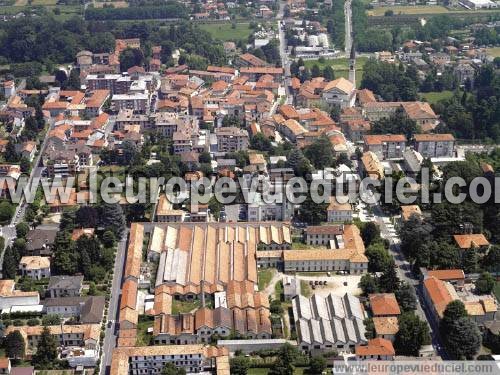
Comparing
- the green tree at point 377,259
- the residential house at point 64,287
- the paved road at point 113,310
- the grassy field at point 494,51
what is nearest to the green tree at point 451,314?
the green tree at point 377,259

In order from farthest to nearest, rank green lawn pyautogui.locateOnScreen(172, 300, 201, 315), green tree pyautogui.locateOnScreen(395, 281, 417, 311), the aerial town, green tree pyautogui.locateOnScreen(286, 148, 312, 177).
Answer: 1. green tree pyautogui.locateOnScreen(286, 148, 312, 177)
2. green lawn pyautogui.locateOnScreen(172, 300, 201, 315)
3. green tree pyautogui.locateOnScreen(395, 281, 417, 311)
4. the aerial town

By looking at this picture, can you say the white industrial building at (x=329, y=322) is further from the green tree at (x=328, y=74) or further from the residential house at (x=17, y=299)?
the green tree at (x=328, y=74)

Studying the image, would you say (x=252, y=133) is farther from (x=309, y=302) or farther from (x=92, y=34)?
(x=92, y=34)

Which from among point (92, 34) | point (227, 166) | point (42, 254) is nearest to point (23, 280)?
point (42, 254)

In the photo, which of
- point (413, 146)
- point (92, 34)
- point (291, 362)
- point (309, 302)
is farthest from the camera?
point (92, 34)

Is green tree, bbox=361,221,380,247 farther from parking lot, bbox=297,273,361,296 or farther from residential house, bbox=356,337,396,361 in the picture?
residential house, bbox=356,337,396,361

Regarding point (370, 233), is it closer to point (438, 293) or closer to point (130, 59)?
point (438, 293)

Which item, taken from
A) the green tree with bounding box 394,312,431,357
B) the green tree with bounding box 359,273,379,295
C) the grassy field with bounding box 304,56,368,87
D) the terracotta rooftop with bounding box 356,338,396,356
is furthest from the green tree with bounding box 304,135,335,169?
the grassy field with bounding box 304,56,368,87
